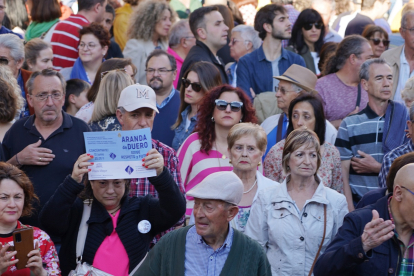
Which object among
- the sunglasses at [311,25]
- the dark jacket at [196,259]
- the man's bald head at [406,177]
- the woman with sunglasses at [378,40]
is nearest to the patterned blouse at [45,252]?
the dark jacket at [196,259]

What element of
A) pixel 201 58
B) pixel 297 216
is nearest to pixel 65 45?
pixel 201 58

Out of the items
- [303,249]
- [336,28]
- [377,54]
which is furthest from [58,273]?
[336,28]

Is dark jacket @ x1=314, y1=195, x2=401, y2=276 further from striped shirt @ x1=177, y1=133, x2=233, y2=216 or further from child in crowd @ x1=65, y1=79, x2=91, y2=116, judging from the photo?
child in crowd @ x1=65, y1=79, x2=91, y2=116

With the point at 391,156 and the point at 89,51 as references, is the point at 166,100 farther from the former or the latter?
the point at 391,156

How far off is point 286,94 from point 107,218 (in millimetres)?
3190

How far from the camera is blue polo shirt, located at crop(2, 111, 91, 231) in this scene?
568 cm

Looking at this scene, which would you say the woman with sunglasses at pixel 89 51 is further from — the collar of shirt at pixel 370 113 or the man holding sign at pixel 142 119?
the collar of shirt at pixel 370 113

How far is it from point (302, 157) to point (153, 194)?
130 cm

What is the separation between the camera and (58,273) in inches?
193

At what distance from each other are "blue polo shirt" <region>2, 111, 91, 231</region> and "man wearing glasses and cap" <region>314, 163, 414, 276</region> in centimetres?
237

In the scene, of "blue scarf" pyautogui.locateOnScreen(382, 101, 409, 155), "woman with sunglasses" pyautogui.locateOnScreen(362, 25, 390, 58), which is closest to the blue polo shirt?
"blue scarf" pyautogui.locateOnScreen(382, 101, 409, 155)

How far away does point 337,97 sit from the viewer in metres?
8.02

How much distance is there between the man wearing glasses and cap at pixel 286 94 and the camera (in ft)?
23.6

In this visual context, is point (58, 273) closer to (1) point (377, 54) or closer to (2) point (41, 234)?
(2) point (41, 234)
